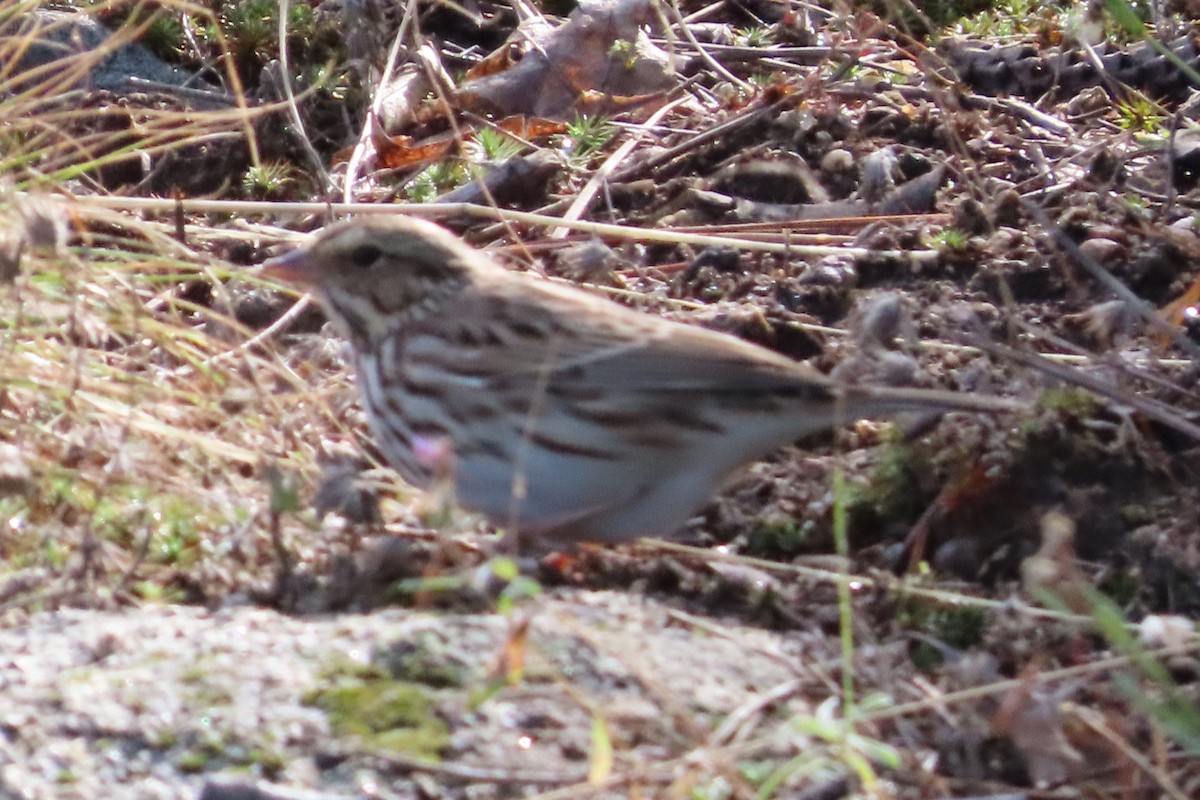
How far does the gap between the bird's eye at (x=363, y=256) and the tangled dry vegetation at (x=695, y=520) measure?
378mm

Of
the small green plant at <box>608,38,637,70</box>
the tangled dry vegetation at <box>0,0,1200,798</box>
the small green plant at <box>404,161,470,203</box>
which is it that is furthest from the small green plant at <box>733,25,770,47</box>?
the small green plant at <box>404,161,470,203</box>

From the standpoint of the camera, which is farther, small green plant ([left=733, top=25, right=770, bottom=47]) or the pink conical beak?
small green plant ([left=733, top=25, right=770, bottom=47])

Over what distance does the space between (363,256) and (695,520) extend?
934 mm

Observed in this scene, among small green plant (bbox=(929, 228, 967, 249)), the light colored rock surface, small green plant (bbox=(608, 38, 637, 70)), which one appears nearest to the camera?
the light colored rock surface

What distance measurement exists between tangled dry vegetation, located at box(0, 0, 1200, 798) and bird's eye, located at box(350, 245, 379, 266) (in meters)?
0.38

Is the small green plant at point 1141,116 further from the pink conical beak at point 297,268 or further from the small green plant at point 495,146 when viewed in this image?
the pink conical beak at point 297,268

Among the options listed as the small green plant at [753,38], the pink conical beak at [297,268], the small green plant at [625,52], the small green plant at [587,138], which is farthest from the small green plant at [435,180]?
the pink conical beak at [297,268]

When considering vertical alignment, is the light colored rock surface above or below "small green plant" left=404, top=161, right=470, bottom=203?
below

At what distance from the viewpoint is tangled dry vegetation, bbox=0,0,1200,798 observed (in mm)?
2607

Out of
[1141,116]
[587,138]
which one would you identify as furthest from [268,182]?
[1141,116]

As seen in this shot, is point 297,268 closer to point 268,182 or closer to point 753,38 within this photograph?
point 268,182

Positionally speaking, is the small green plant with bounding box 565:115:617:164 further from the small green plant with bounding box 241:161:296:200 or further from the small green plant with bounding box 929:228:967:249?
the small green plant with bounding box 929:228:967:249

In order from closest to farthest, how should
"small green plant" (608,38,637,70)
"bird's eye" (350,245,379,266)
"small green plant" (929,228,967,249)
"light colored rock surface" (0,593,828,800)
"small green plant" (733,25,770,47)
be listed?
"light colored rock surface" (0,593,828,800) → "bird's eye" (350,245,379,266) → "small green plant" (929,228,967,249) → "small green plant" (608,38,637,70) → "small green plant" (733,25,770,47)

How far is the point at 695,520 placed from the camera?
3812mm
